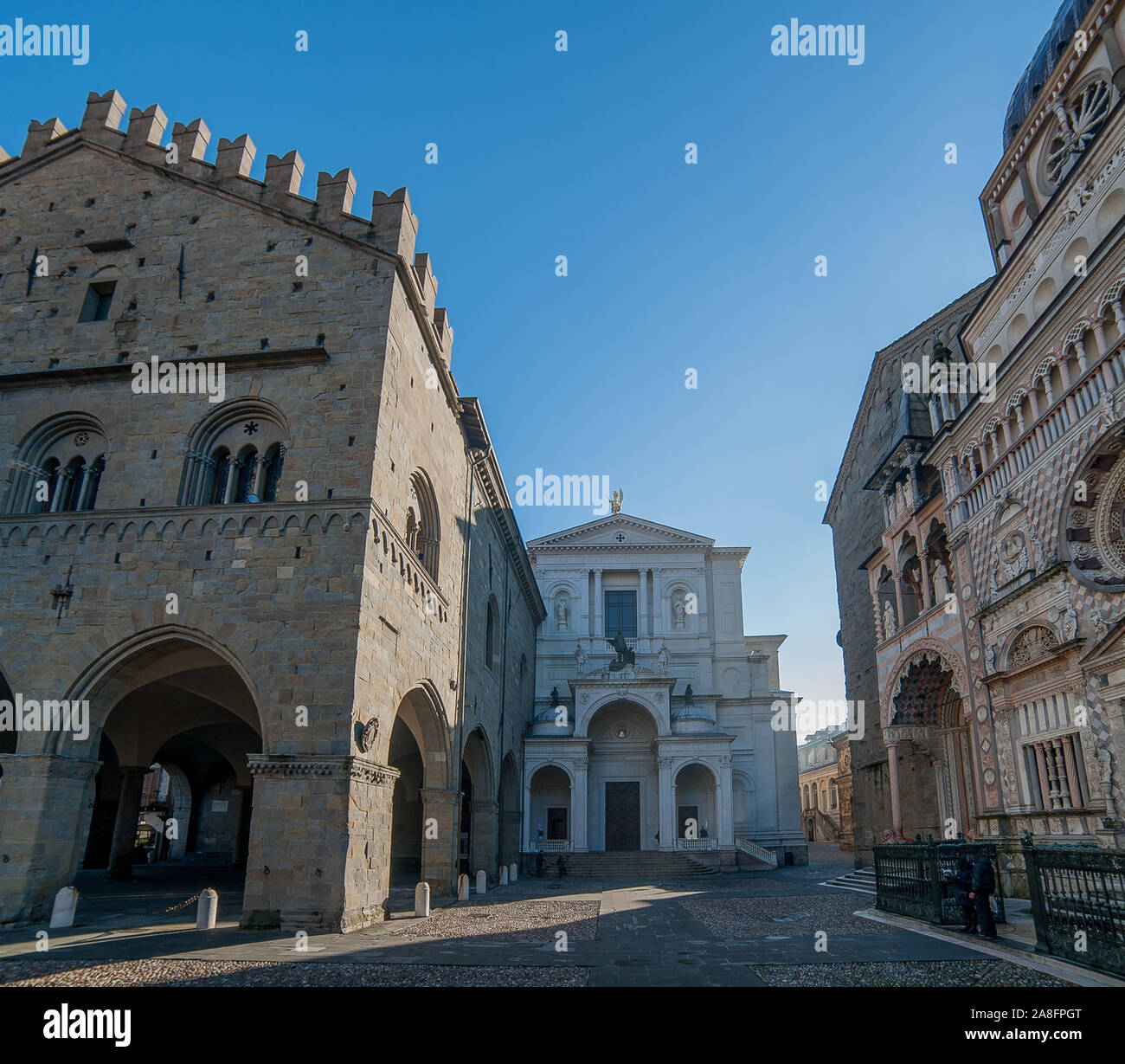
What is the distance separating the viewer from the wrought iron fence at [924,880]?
1252cm

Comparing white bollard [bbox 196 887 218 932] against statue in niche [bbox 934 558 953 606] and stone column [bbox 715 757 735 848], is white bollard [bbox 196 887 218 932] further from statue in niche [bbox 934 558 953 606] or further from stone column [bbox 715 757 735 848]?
stone column [bbox 715 757 735 848]

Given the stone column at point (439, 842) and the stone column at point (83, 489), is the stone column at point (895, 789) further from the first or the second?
the stone column at point (83, 489)

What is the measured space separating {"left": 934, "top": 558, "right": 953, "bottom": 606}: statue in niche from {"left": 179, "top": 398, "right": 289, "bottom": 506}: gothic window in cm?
1666

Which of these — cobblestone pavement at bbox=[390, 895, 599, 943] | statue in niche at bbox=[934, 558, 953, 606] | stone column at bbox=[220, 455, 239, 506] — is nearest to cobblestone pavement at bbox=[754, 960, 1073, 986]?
cobblestone pavement at bbox=[390, 895, 599, 943]

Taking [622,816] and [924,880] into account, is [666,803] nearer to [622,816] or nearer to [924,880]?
[622,816]

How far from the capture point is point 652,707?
118ft

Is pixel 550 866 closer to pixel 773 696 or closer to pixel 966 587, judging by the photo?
pixel 773 696

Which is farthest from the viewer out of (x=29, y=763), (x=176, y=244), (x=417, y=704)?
(x=417, y=704)

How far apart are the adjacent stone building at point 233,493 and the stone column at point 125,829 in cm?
289

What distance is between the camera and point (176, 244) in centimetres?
1759

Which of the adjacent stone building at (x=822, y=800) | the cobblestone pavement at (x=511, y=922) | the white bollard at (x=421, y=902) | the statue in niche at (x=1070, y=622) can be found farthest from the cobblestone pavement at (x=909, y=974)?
the adjacent stone building at (x=822, y=800)

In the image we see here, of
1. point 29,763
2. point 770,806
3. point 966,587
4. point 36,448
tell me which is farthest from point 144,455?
point 770,806

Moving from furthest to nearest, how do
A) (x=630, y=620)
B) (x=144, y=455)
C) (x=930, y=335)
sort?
(x=630, y=620)
(x=930, y=335)
(x=144, y=455)

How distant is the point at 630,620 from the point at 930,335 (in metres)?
22.3
